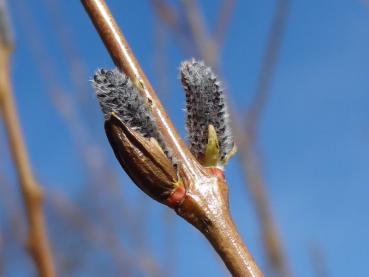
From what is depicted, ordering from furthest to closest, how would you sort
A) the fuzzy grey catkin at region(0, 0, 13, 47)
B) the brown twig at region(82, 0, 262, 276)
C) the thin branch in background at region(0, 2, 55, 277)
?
1. the fuzzy grey catkin at region(0, 0, 13, 47)
2. the thin branch in background at region(0, 2, 55, 277)
3. the brown twig at region(82, 0, 262, 276)

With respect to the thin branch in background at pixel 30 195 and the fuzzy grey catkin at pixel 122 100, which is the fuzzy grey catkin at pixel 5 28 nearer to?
the thin branch in background at pixel 30 195

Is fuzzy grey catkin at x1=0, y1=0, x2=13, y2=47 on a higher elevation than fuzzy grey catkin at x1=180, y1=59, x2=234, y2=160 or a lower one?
higher

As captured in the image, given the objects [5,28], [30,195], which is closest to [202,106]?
[30,195]

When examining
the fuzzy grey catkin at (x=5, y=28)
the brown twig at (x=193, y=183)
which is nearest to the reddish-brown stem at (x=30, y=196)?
the fuzzy grey catkin at (x=5, y=28)

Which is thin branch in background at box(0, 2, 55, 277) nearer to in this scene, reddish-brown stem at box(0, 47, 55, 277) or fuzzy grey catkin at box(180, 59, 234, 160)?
reddish-brown stem at box(0, 47, 55, 277)

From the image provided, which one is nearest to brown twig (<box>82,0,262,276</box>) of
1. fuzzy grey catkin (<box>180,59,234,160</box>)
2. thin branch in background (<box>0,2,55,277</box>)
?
fuzzy grey catkin (<box>180,59,234,160</box>)

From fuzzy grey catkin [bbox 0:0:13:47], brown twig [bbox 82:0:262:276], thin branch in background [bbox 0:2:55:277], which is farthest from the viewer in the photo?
fuzzy grey catkin [bbox 0:0:13:47]

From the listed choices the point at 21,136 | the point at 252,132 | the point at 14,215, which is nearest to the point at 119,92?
the point at 21,136
